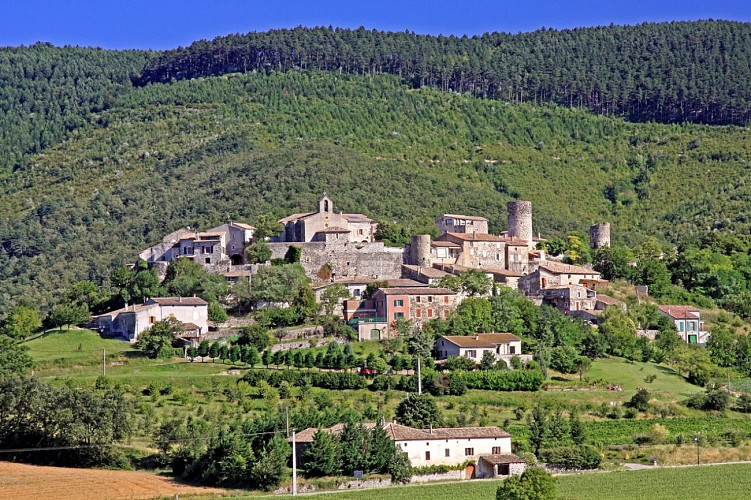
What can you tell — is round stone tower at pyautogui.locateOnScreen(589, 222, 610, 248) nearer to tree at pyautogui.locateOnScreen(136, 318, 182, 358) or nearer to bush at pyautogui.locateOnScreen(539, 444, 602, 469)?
tree at pyautogui.locateOnScreen(136, 318, 182, 358)

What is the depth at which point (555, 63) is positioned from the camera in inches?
6634

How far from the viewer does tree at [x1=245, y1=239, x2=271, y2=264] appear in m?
79.9

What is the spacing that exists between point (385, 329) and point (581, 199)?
195 feet

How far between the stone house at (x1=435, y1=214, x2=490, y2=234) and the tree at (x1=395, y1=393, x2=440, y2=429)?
30.8m

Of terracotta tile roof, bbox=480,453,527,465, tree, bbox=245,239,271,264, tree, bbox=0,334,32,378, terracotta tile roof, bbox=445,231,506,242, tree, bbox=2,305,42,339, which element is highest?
terracotta tile roof, bbox=445,231,506,242

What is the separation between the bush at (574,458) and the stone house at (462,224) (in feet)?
115

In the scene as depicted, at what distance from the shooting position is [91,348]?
70.1 metres

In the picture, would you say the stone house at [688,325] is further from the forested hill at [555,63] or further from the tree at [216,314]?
the forested hill at [555,63]

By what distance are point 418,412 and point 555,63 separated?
115m

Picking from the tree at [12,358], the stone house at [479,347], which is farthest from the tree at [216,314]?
the stone house at [479,347]

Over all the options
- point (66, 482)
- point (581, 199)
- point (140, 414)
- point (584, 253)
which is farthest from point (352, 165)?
point (66, 482)

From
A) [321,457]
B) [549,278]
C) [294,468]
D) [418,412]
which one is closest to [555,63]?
[549,278]

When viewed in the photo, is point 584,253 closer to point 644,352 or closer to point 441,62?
point 644,352

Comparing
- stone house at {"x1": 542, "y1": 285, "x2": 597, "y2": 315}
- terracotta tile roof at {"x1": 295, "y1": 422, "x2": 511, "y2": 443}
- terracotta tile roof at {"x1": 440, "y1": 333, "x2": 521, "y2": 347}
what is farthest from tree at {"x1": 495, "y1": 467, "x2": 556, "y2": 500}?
stone house at {"x1": 542, "y1": 285, "x2": 597, "y2": 315}
